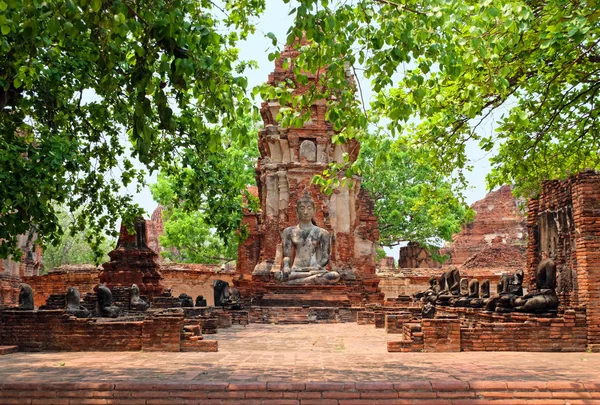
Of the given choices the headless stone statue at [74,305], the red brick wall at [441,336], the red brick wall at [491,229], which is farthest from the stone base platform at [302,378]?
the red brick wall at [491,229]

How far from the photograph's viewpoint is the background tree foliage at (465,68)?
22.9ft

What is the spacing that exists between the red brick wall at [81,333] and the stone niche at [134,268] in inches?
363

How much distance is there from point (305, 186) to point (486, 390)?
15277mm

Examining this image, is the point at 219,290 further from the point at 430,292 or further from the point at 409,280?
the point at 409,280

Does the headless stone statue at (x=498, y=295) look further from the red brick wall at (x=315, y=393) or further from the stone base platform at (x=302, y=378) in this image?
the red brick wall at (x=315, y=393)

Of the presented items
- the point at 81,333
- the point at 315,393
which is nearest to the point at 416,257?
the point at 81,333

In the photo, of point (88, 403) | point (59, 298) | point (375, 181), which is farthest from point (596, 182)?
point (375, 181)

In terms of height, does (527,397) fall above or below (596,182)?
below

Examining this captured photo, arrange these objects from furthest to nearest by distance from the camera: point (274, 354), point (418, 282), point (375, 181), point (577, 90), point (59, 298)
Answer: point (375, 181) < point (418, 282) < point (59, 298) < point (577, 90) < point (274, 354)

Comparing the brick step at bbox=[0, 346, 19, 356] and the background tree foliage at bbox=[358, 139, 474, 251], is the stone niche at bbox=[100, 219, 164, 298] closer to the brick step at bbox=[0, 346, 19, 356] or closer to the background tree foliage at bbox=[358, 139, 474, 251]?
the brick step at bbox=[0, 346, 19, 356]

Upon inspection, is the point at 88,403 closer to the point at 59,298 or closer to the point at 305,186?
the point at 59,298

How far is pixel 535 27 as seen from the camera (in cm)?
999

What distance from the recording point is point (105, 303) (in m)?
13.6

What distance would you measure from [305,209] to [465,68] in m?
12.1
